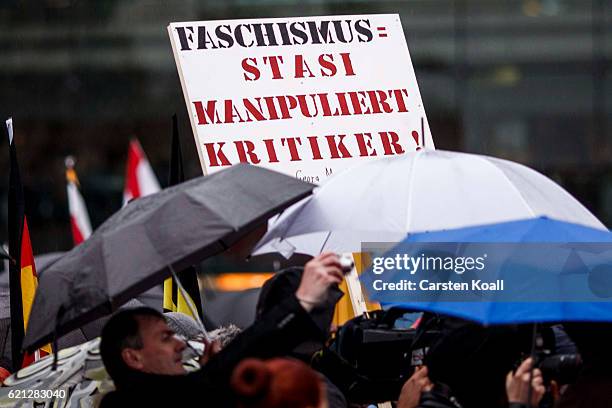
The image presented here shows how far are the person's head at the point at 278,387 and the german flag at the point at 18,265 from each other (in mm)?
3099

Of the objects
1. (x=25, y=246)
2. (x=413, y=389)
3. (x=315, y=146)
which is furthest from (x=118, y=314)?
(x=25, y=246)

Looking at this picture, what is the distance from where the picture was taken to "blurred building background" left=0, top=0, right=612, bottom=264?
1847 cm

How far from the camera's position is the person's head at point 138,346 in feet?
15.2

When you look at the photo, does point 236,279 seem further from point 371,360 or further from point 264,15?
point 371,360

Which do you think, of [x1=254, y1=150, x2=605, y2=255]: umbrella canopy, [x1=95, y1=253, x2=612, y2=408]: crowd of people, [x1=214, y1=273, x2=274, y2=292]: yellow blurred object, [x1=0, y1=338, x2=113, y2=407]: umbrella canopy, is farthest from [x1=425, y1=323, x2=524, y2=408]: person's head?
[x1=214, y1=273, x2=274, y2=292]: yellow blurred object

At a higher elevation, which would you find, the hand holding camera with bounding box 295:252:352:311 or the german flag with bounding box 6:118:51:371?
the hand holding camera with bounding box 295:252:352:311

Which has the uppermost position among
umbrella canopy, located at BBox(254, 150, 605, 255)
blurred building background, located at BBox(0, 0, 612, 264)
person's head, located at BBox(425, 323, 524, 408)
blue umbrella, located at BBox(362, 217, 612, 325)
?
umbrella canopy, located at BBox(254, 150, 605, 255)

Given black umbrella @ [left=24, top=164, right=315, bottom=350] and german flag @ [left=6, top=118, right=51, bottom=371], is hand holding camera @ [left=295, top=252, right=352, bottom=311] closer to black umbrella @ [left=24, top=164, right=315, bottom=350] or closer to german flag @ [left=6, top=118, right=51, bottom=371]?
black umbrella @ [left=24, top=164, right=315, bottom=350]

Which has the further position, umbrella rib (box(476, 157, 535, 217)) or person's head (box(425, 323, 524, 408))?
person's head (box(425, 323, 524, 408))

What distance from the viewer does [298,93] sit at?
6.26 meters

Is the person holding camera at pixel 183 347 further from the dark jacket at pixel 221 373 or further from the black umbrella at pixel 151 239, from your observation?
the black umbrella at pixel 151 239

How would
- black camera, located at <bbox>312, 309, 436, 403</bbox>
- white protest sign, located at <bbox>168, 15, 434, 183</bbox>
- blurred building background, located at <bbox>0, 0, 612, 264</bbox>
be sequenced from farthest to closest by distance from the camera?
blurred building background, located at <bbox>0, 0, 612, 264</bbox> → white protest sign, located at <bbox>168, 15, 434, 183</bbox> → black camera, located at <bbox>312, 309, 436, 403</bbox>

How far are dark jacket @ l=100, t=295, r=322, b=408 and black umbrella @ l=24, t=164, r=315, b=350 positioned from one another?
0.90 feet
